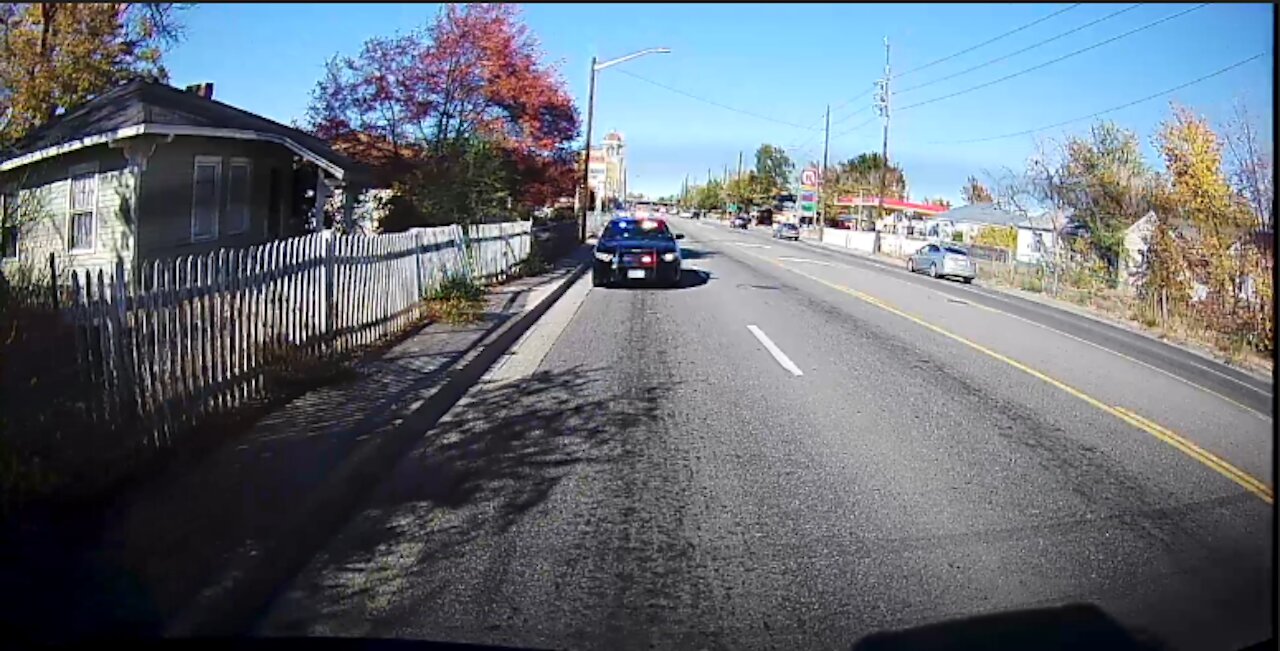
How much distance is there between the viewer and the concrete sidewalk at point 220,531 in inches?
177

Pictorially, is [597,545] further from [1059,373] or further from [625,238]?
[625,238]

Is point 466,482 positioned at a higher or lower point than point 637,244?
lower

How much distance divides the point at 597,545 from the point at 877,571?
4.59 feet

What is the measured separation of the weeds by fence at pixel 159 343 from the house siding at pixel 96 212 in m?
6.74

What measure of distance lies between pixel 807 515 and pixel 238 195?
15414 millimetres

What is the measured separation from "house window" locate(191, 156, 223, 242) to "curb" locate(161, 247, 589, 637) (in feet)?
30.2

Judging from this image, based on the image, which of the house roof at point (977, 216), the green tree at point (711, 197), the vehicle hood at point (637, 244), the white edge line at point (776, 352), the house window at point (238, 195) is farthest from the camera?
the green tree at point (711, 197)

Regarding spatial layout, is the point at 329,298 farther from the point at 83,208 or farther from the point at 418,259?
the point at 83,208

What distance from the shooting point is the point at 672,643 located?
183 inches

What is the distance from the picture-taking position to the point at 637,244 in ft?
76.8

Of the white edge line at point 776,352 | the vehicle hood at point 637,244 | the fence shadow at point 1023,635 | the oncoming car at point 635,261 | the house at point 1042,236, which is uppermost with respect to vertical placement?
the house at point 1042,236

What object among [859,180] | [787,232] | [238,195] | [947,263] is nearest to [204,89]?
[238,195]

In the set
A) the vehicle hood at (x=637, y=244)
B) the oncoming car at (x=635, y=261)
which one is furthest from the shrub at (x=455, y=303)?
the vehicle hood at (x=637, y=244)

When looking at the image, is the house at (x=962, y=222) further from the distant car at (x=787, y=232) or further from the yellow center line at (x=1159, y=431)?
the yellow center line at (x=1159, y=431)
